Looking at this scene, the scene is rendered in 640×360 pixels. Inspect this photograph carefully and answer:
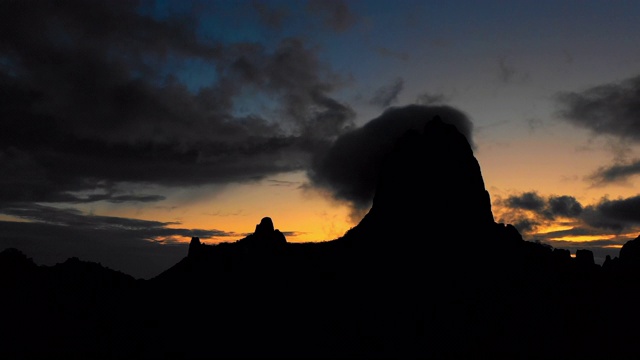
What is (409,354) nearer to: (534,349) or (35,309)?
(534,349)

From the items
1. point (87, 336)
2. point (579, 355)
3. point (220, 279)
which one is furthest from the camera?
point (220, 279)

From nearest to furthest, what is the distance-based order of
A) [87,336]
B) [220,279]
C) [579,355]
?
[579,355] → [87,336] → [220,279]

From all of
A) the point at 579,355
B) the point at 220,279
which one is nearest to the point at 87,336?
the point at 220,279

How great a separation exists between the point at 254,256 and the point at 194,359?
50113mm

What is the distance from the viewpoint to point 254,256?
197625mm

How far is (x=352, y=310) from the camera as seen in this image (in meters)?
176

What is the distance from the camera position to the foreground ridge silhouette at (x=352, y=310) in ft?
517

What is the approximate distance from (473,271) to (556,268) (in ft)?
95.9

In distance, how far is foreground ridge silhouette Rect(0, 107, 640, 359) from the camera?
15762 cm

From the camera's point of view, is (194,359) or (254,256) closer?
(194,359)

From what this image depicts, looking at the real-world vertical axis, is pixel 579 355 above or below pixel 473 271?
below

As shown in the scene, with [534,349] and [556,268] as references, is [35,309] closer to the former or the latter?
[534,349]

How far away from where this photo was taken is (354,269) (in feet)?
635

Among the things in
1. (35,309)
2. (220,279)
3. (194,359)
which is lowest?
(194,359)
